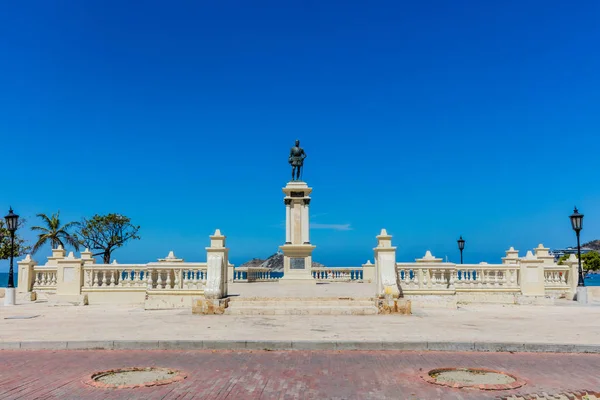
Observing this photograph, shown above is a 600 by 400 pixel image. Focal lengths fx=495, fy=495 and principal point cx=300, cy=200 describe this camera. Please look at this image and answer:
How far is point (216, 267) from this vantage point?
1541 cm

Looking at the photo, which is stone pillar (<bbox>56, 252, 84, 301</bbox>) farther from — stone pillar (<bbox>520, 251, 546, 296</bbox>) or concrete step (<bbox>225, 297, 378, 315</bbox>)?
stone pillar (<bbox>520, 251, 546, 296</bbox>)

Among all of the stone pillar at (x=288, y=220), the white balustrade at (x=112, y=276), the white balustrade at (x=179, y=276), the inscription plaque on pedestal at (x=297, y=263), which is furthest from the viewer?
the stone pillar at (x=288, y=220)

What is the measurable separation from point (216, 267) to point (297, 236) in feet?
38.6

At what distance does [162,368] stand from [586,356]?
7454 millimetres

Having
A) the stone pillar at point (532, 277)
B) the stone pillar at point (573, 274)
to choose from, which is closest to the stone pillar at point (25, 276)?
the stone pillar at point (532, 277)

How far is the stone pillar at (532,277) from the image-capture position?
17953 millimetres

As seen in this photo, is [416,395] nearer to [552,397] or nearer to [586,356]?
[552,397]

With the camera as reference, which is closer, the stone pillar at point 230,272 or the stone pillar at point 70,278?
the stone pillar at point 70,278

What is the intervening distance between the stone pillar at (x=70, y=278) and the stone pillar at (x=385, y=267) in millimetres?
10969

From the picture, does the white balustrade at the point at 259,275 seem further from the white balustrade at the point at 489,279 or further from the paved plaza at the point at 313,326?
the white balustrade at the point at 489,279

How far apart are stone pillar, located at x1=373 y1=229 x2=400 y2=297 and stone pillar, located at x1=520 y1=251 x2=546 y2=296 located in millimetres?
5668

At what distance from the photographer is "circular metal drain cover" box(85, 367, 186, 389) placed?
6715mm

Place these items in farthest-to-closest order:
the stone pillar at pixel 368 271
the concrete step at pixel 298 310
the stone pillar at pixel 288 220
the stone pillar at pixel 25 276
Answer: the stone pillar at pixel 368 271 → the stone pillar at pixel 288 220 → the stone pillar at pixel 25 276 → the concrete step at pixel 298 310

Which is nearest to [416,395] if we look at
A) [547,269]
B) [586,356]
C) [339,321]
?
[586,356]
